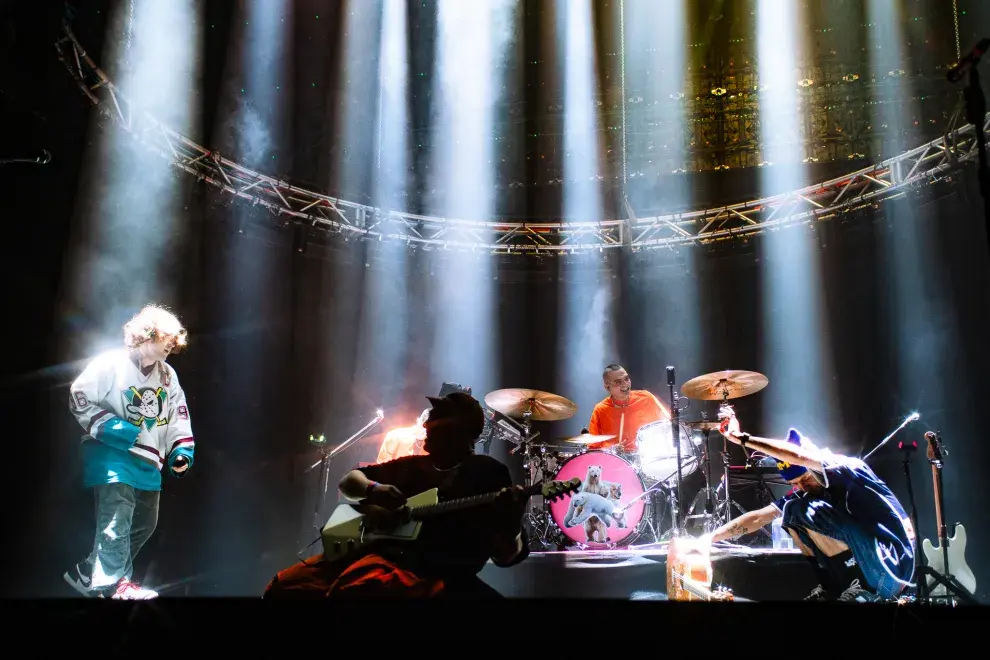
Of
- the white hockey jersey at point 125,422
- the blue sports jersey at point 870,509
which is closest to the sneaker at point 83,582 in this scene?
Answer: the white hockey jersey at point 125,422

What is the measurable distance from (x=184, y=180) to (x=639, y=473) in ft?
15.1

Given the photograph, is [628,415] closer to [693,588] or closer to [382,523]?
[693,588]

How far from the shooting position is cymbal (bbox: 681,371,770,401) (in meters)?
5.59

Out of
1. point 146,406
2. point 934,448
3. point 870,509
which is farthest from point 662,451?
point 146,406

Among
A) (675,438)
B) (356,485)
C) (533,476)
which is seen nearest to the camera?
(356,485)

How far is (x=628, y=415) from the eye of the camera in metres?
6.44

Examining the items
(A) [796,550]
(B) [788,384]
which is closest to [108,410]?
(A) [796,550]

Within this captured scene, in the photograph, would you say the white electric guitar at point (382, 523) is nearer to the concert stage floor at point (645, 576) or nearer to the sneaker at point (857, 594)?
the concert stage floor at point (645, 576)

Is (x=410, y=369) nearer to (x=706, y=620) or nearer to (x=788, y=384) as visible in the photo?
(x=788, y=384)

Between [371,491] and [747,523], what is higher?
[371,491]

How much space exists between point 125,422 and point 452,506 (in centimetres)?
268

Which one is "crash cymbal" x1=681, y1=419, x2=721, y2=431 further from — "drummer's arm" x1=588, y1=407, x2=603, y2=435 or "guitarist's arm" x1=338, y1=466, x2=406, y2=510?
"guitarist's arm" x1=338, y1=466, x2=406, y2=510

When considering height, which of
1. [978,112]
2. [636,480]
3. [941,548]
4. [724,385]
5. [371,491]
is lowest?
[941,548]

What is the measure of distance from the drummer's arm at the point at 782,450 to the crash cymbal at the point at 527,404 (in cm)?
214
